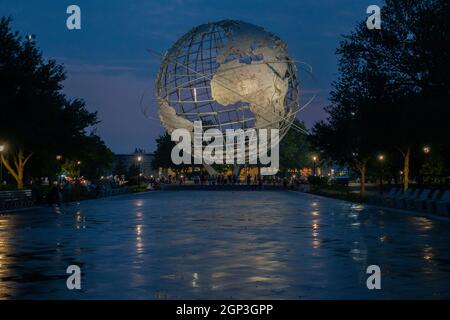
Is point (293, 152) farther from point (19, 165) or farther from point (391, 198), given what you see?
point (391, 198)

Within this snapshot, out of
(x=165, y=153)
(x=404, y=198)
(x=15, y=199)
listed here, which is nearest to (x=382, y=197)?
(x=404, y=198)

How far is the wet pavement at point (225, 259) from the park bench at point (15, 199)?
1067cm

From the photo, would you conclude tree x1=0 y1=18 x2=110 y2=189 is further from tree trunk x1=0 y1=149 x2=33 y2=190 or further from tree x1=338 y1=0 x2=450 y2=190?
tree x1=338 y1=0 x2=450 y2=190

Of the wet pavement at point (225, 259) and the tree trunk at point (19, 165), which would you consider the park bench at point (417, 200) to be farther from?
the tree trunk at point (19, 165)

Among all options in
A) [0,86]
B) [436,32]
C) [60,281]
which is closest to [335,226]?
[436,32]

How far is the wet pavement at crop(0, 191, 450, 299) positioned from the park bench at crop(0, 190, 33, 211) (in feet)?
35.0

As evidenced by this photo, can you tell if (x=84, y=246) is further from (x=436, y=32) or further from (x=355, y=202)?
(x=355, y=202)

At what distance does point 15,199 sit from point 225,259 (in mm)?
26020

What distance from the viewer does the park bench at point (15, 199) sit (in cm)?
3769

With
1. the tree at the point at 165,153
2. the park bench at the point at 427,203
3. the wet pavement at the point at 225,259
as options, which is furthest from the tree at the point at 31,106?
the tree at the point at 165,153

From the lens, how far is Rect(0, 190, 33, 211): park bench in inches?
1484

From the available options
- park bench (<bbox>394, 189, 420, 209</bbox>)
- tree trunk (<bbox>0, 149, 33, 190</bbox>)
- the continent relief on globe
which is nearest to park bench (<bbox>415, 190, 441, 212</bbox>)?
park bench (<bbox>394, 189, 420, 209</bbox>)

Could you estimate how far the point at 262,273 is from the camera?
13586 mm
